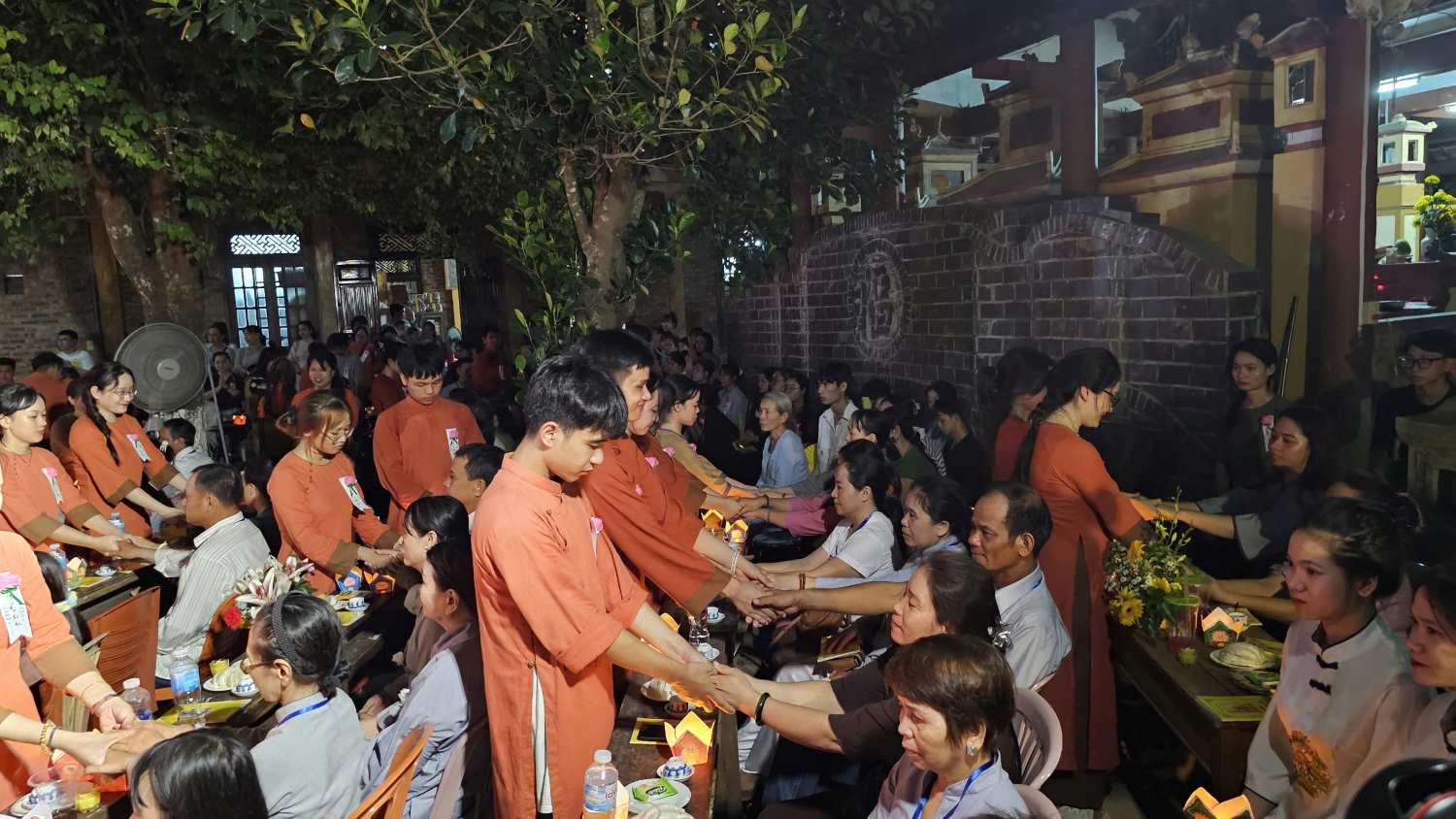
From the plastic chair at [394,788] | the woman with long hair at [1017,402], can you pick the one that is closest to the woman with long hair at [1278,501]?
the woman with long hair at [1017,402]

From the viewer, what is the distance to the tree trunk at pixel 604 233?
15.5 feet

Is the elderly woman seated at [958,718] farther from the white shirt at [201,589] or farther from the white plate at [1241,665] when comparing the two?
the white shirt at [201,589]

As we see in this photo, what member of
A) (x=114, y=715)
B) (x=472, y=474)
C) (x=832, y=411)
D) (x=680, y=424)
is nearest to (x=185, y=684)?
(x=114, y=715)

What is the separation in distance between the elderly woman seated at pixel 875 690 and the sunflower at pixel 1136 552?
1.43 metres

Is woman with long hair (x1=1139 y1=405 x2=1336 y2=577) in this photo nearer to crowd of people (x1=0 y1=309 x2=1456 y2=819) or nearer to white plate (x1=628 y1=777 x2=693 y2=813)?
crowd of people (x1=0 y1=309 x2=1456 y2=819)

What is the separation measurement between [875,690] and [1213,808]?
0.96 metres

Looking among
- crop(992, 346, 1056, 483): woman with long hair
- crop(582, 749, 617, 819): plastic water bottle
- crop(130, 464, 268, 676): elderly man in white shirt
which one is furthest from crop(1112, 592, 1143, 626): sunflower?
crop(130, 464, 268, 676): elderly man in white shirt

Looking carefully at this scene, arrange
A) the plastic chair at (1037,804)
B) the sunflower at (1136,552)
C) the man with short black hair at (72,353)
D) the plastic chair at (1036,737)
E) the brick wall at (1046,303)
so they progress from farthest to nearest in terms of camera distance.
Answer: the man with short black hair at (72,353) < the brick wall at (1046,303) < the sunflower at (1136,552) < the plastic chair at (1036,737) < the plastic chair at (1037,804)

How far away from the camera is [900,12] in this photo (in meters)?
6.64

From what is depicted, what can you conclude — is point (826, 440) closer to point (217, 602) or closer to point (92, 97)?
point (217, 602)

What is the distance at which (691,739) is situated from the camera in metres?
2.83

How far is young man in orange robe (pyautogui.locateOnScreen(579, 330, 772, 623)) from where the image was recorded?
3189mm

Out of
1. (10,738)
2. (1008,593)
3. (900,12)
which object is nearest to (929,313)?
(900,12)

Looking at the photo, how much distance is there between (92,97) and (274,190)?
199cm
